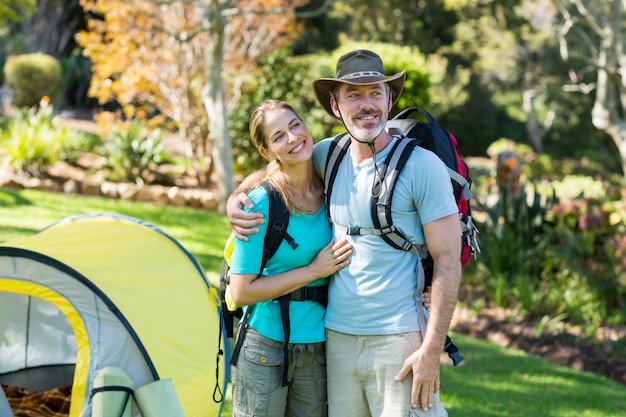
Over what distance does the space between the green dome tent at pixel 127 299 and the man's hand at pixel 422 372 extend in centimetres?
97

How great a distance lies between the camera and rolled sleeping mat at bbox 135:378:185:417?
323 centimetres

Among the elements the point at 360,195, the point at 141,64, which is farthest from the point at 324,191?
the point at 141,64

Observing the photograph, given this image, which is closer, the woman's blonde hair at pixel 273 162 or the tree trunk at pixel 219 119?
the woman's blonde hair at pixel 273 162

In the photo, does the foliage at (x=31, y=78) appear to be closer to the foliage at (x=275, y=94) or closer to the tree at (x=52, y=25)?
the tree at (x=52, y=25)

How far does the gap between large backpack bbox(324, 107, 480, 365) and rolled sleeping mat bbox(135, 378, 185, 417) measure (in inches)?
51.6

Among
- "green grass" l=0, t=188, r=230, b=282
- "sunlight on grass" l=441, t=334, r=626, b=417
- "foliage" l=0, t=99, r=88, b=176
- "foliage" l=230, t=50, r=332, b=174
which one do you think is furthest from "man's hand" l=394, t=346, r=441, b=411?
"foliage" l=0, t=99, r=88, b=176

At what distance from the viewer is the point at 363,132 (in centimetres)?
244

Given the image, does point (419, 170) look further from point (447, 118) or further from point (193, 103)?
point (447, 118)

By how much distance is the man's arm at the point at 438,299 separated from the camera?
2348 millimetres

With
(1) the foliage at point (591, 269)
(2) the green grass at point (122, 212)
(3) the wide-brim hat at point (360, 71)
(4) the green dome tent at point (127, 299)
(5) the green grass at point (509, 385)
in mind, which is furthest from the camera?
(2) the green grass at point (122, 212)

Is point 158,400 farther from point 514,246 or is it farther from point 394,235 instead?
point 514,246

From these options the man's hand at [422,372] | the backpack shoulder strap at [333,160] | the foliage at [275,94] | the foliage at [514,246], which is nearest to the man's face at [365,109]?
the backpack shoulder strap at [333,160]

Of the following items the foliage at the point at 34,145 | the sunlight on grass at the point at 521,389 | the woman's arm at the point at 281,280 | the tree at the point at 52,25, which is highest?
the tree at the point at 52,25

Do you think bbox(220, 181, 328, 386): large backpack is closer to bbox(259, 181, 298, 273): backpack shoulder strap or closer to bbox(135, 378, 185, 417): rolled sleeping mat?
bbox(259, 181, 298, 273): backpack shoulder strap
